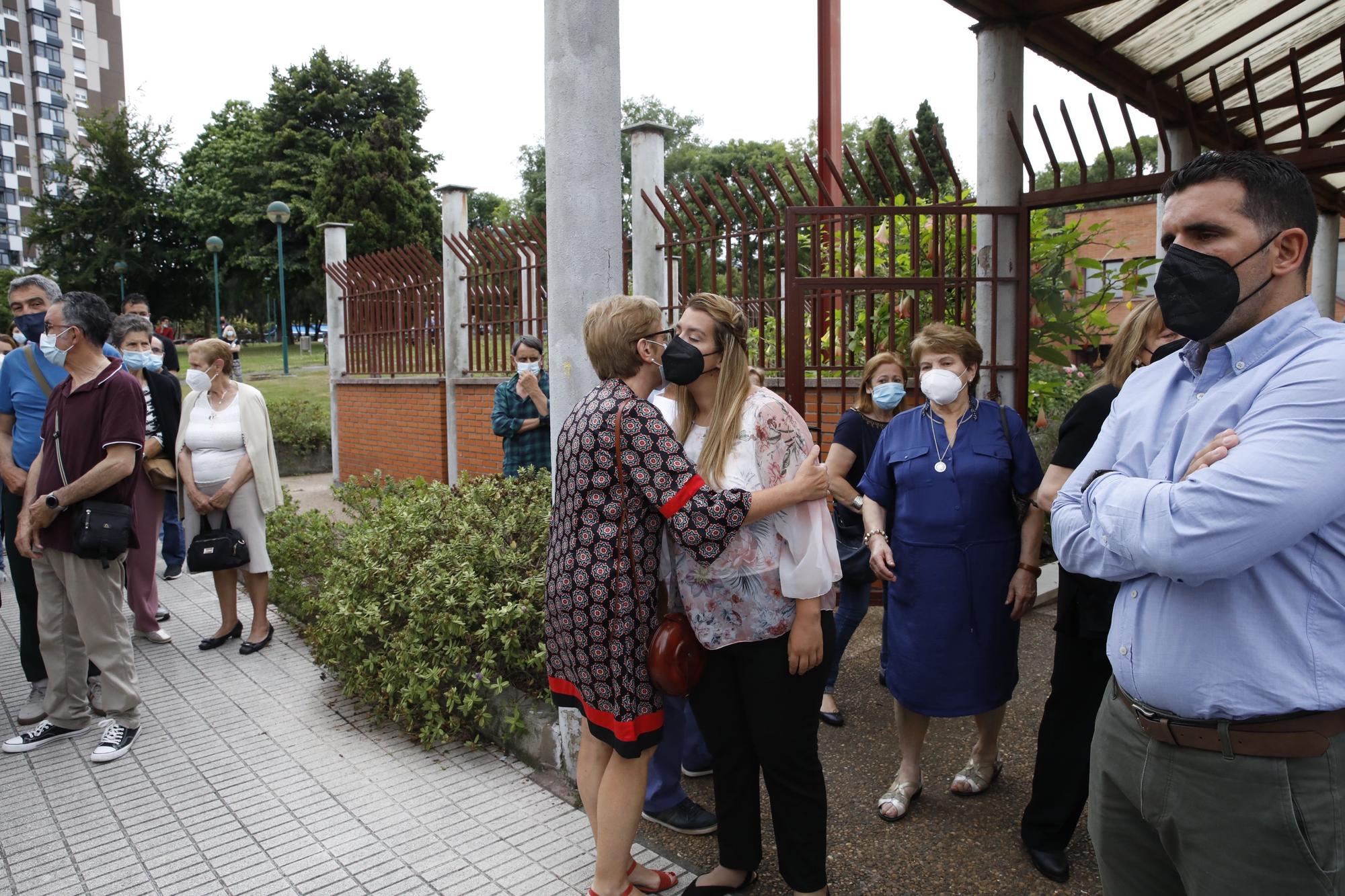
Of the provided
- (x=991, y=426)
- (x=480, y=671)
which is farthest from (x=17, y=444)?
(x=991, y=426)

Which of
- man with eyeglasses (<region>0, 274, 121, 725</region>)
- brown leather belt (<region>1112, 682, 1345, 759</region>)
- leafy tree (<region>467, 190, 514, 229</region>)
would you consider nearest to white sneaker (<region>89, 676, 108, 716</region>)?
man with eyeglasses (<region>0, 274, 121, 725</region>)

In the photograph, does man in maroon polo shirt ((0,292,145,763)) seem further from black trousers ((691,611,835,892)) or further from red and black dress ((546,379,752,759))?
black trousers ((691,611,835,892))

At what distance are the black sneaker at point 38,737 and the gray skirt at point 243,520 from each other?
131 cm

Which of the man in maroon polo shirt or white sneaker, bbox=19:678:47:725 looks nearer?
the man in maroon polo shirt

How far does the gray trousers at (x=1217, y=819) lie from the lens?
145cm

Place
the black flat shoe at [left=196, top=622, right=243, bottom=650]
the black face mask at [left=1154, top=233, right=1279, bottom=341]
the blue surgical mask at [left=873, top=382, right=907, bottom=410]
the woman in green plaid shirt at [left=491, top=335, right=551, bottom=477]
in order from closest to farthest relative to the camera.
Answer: the black face mask at [left=1154, top=233, right=1279, bottom=341] → the blue surgical mask at [left=873, top=382, right=907, bottom=410] → the black flat shoe at [left=196, top=622, right=243, bottom=650] → the woman in green plaid shirt at [left=491, top=335, right=551, bottom=477]

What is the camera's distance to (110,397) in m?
4.11

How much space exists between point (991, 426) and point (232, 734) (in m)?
3.72

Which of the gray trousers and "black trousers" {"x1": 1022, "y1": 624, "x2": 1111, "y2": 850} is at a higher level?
the gray trousers

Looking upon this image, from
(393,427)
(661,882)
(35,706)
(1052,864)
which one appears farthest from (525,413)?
(393,427)

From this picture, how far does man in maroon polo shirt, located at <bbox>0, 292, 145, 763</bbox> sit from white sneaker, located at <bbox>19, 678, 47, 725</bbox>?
12 centimetres

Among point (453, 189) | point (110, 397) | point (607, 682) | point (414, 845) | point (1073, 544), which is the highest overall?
point (453, 189)

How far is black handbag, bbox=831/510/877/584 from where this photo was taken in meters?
4.07

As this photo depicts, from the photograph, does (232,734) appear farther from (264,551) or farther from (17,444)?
(17,444)
